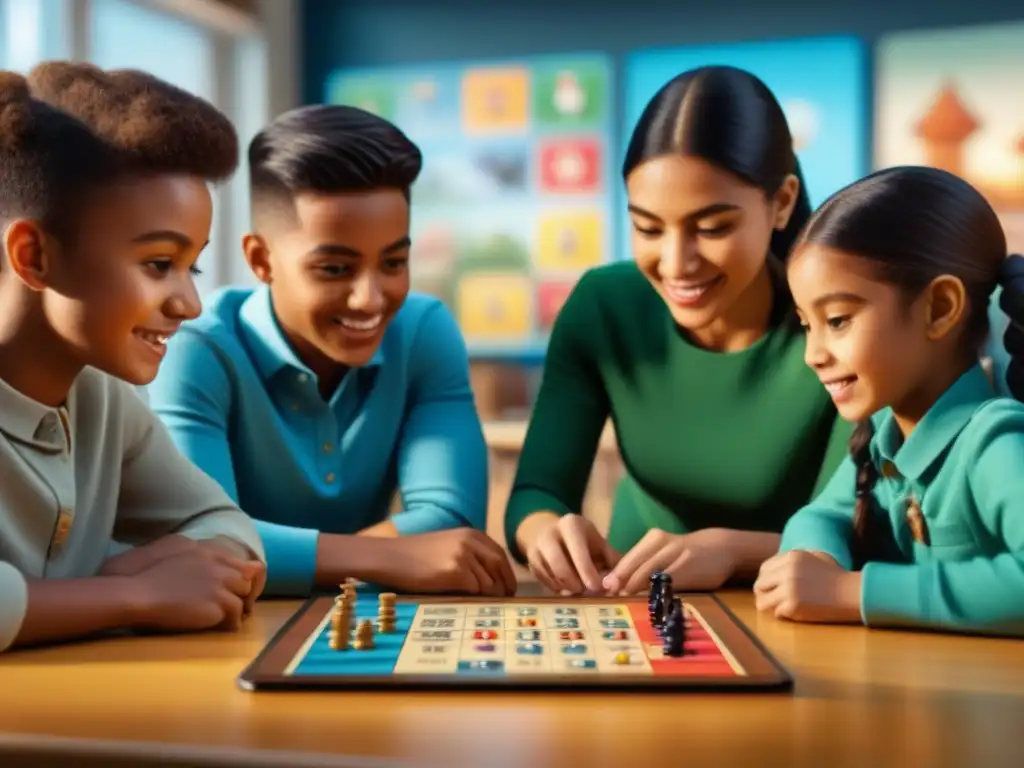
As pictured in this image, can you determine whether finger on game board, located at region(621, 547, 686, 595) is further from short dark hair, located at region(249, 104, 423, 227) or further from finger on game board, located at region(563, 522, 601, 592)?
short dark hair, located at region(249, 104, 423, 227)

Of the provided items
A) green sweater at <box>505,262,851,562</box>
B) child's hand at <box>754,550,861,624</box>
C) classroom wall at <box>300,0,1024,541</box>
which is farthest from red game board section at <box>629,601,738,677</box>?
classroom wall at <box>300,0,1024,541</box>

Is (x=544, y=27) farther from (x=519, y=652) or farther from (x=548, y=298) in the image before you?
(x=519, y=652)

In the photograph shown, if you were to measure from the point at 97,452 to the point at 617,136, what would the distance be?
138 inches

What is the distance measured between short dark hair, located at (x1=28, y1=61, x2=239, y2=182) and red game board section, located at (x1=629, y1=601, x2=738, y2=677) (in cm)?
59

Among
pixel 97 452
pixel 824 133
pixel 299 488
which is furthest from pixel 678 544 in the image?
pixel 824 133

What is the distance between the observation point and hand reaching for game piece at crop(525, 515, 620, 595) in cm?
128

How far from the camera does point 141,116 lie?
1.10 meters

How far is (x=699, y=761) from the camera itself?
2.26 ft

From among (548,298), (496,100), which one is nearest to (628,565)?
(548,298)

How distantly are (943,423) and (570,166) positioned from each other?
11.4ft

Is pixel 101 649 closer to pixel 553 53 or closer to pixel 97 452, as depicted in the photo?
pixel 97 452

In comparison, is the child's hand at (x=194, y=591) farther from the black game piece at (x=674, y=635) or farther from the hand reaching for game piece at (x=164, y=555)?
the black game piece at (x=674, y=635)

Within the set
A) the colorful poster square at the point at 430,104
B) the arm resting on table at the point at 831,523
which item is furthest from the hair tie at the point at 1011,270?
the colorful poster square at the point at 430,104

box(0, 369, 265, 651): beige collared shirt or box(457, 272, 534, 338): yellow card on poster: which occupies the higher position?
box(0, 369, 265, 651): beige collared shirt
